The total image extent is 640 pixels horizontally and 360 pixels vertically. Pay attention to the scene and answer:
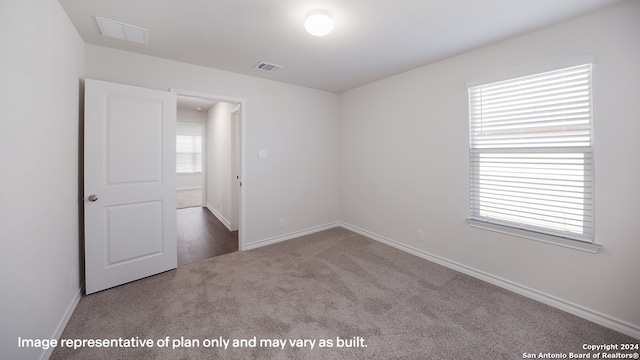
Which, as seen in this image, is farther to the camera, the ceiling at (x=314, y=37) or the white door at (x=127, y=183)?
the white door at (x=127, y=183)

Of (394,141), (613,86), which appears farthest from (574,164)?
(394,141)

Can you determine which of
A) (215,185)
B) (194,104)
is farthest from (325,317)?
(194,104)

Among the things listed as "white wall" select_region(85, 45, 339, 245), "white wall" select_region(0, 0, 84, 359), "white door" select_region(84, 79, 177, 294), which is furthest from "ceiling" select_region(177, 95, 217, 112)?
"white wall" select_region(0, 0, 84, 359)

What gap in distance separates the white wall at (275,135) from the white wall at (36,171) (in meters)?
0.58

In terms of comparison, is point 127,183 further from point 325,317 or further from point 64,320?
point 325,317

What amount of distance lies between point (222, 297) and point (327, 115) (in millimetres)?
3225

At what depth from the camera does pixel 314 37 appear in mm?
2320

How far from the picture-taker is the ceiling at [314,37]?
183cm

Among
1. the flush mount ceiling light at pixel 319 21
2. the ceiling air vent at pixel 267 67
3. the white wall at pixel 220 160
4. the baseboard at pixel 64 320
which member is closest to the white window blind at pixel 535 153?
the flush mount ceiling light at pixel 319 21

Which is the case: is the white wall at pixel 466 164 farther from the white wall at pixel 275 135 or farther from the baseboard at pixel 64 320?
the baseboard at pixel 64 320

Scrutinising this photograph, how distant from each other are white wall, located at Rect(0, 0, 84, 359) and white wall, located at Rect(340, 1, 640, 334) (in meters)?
3.43

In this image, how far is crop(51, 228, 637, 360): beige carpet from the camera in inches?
65.8

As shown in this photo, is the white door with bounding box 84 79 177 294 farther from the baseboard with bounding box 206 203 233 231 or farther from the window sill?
the window sill

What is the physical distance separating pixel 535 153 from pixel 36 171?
3.84 m
